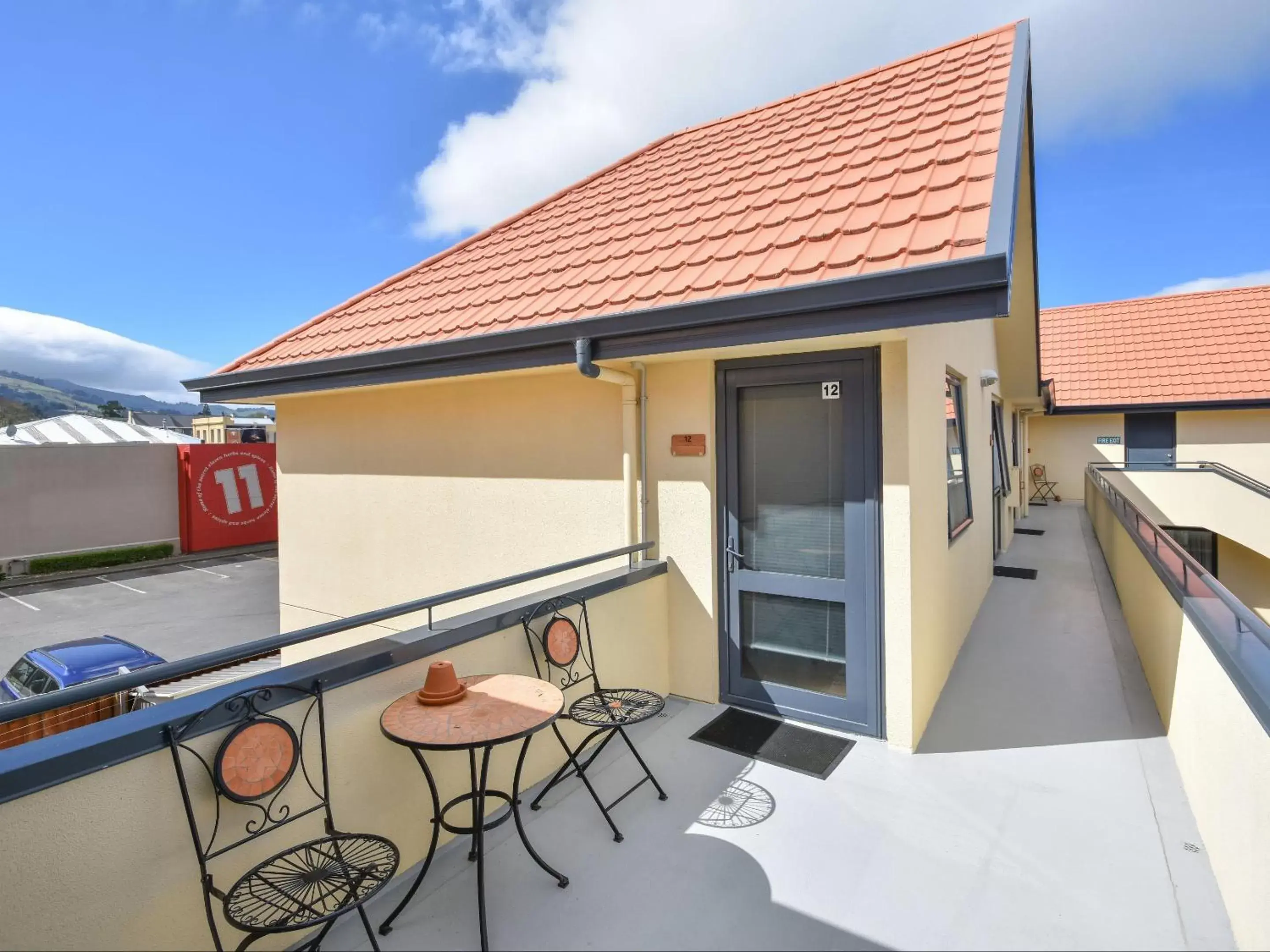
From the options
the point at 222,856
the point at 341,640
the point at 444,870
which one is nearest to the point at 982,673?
the point at 444,870

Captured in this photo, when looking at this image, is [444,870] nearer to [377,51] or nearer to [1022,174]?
[1022,174]

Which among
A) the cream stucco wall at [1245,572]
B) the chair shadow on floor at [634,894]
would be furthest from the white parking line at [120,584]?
the cream stucco wall at [1245,572]

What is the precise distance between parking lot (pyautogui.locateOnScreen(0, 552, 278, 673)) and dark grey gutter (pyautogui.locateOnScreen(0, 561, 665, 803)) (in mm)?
10046

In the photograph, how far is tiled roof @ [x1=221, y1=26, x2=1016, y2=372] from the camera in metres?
3.50

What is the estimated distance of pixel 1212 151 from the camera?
656 inches

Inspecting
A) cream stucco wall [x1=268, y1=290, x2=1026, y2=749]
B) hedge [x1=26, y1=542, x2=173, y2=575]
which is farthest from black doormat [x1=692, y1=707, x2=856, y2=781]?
hedge [x1=26, y1=542, x2=173, y2=575]

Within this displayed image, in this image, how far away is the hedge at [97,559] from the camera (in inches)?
671

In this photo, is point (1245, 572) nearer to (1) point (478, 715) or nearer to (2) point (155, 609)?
(1) point (478, 715)

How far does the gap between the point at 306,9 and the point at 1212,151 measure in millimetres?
22095

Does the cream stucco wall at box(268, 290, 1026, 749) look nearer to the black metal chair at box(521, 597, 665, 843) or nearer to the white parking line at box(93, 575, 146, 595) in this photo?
the black metal chair at box(521, 597, 665, 843)

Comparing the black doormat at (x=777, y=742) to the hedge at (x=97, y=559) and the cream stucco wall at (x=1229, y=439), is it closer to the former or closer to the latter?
the cream stucco wall at (x=1229, y=439)

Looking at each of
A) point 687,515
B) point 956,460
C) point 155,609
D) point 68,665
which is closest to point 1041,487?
point 956,460

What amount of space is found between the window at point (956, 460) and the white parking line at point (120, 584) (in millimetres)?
17852

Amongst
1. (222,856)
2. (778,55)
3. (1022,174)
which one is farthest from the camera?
(778,55)
